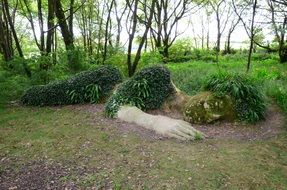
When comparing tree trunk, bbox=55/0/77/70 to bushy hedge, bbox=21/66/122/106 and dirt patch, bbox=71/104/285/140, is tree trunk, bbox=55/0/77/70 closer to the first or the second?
bushy hedge, bbox=21/66/122/106

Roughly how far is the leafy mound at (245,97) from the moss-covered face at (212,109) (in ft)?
0.53

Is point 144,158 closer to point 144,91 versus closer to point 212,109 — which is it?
point 212,109

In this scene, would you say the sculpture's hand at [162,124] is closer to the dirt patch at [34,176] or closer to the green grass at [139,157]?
the green grass at [139,157]

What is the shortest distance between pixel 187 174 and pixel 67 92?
561 cm

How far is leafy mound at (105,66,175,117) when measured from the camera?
26.6ft

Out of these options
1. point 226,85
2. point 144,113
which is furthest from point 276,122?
point 144,113

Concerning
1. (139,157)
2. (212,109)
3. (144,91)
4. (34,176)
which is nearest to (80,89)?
(144,91)

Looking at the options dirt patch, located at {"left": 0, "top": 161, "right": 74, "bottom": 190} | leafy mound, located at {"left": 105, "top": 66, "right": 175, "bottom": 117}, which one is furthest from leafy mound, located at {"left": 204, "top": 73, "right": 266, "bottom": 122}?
dirt patch, located at {"left": 0, "top": 161, "right": 74, "bottom": 190}

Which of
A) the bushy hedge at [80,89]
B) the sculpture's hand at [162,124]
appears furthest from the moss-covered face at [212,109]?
the bushy hedge at [80,89]

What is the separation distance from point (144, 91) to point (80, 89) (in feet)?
7.70

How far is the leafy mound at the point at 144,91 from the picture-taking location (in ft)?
26.6

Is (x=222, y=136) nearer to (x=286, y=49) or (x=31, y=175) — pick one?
(x=31, y=175)

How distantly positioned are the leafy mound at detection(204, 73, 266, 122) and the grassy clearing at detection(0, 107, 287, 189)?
40.7 inches

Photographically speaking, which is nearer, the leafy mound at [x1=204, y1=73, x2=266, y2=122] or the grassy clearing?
the grassy clearing
